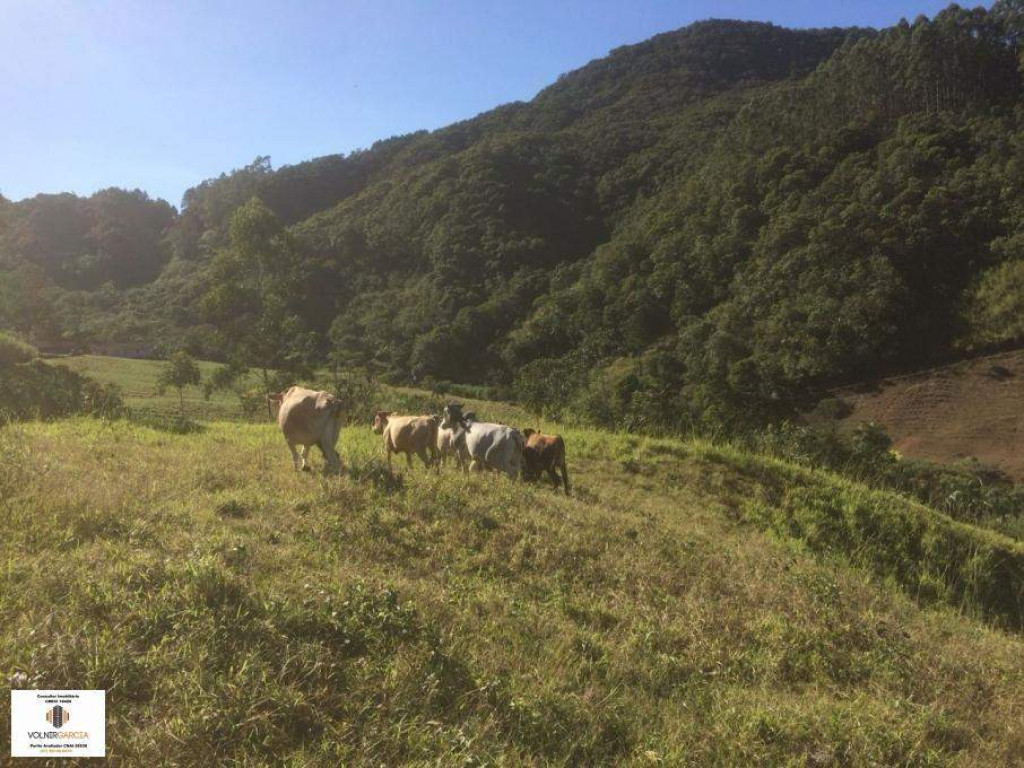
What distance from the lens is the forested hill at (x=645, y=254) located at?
41.9m

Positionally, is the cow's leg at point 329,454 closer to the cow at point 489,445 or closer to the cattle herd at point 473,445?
the cattle herd at point 473,445

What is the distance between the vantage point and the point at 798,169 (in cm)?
5788

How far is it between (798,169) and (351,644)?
63.9m

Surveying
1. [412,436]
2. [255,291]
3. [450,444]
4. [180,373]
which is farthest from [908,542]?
[180,373]

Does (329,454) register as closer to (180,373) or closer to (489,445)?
(489,445)

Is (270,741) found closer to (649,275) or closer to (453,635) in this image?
(453,635)

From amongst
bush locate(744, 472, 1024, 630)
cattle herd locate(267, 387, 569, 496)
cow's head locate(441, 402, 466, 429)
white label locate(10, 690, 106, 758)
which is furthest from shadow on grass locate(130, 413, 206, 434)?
bush locate(744, 472, 1024, 630)

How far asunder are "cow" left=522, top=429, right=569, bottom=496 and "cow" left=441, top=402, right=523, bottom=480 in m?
0.43

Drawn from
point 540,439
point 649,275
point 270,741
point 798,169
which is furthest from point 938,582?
point 798,169

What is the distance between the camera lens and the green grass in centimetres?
313

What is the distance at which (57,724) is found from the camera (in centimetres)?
273

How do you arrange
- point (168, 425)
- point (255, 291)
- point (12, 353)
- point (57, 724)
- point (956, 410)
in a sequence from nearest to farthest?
point (57, 724), point (168, 425), point (12, 353), point (255, 291), point (956, 410)

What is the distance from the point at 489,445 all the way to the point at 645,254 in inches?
2223

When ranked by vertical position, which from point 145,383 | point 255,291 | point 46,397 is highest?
point 255,291
